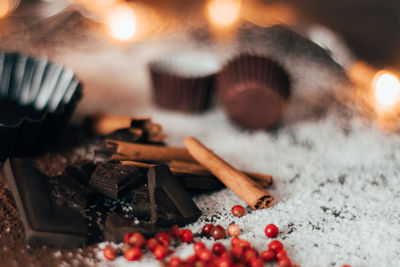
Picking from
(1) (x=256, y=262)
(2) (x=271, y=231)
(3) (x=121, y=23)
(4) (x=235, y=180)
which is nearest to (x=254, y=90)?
(4) (x=235, y=180)

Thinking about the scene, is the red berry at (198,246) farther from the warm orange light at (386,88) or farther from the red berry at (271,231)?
the warm orange light at (386,88)

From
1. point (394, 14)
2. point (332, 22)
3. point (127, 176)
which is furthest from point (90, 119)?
point (394, 14)

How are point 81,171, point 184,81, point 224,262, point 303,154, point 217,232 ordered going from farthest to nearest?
point 184,81 → point 303,154 → point 81,171 → point 217,232 → point 224,262

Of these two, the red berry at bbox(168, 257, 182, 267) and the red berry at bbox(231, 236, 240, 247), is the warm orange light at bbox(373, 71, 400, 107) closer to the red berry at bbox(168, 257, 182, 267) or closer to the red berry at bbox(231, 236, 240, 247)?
the red berry at bbox(231, 236, 240, 247)

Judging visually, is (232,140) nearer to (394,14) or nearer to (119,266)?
(119,266)

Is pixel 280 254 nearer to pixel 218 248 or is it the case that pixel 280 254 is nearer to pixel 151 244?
pixel 218 248

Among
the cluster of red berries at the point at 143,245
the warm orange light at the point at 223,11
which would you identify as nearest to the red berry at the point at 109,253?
the cluster of red berries at the point at 143,245
